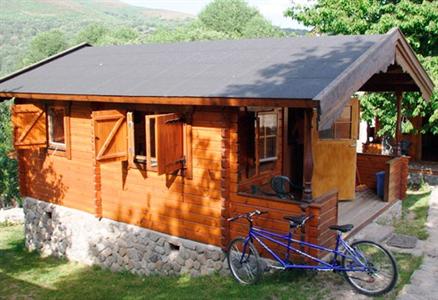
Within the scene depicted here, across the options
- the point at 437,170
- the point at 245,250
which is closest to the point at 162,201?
the point at 245,250

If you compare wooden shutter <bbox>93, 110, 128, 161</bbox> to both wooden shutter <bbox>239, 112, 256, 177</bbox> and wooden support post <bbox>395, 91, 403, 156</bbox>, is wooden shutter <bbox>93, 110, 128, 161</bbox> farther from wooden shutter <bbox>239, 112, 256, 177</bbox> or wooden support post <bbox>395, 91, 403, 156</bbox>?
wooden support post <bbox>395, 91, 403, 156</bbox>

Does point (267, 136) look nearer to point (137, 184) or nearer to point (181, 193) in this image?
point (181, 193)

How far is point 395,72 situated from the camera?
30.7 ft

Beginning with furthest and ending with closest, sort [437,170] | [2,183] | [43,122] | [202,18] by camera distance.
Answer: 1. [202,18]
2. [2,183]
3. [437,170]
4. [43,122]

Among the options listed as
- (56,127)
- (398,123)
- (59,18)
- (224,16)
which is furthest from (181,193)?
(59,18)

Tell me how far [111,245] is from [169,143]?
3243 mm

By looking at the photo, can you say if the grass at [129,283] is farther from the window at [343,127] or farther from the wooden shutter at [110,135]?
the window at [343,127]

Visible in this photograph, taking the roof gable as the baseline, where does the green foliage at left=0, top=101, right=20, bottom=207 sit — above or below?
below

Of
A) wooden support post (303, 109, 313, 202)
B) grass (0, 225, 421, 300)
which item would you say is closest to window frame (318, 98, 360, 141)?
grass (0, 225, 421, 300)

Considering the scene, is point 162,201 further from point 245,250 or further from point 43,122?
point 43,122

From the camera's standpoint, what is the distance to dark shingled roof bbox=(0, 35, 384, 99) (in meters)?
6.91

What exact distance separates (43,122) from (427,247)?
7839mm

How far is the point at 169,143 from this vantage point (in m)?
7.81

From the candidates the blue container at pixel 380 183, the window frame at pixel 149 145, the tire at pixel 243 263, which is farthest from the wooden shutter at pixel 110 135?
the blue container at pixel 380 183
